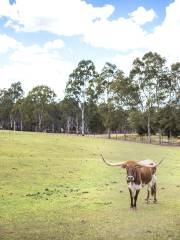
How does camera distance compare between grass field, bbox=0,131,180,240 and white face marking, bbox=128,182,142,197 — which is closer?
grass field, bbox=0,131,180,240

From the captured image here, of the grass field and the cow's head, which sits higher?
the cow's head

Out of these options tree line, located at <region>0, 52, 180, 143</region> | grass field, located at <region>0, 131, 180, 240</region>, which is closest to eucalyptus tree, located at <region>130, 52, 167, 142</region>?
tree line, located at <region>0, 52, 180, 143</region>

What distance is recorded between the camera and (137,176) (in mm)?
19188

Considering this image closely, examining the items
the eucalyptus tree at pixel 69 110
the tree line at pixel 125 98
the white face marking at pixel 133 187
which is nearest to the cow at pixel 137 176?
the white face marking at pixel 133 187

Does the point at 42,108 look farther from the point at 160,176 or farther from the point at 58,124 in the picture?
the point at 160,176

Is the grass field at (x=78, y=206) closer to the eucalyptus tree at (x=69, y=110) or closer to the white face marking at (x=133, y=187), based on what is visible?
the white face marking at (x=133, y=187)

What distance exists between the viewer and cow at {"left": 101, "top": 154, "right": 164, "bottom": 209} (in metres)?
18.8

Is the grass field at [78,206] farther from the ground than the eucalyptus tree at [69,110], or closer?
closer

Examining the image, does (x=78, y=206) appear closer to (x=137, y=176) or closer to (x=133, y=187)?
(x=133, y=187)

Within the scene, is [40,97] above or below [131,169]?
above

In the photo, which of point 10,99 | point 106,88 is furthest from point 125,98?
point 10,99

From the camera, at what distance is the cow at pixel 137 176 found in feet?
61.7

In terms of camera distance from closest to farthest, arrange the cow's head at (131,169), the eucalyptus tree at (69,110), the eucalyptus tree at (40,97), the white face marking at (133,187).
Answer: the cow's head at (131,169) < the white face marking at (133,187) < the eucalyptus tree at (69,110) < the eucalyptus tree at (40,97)

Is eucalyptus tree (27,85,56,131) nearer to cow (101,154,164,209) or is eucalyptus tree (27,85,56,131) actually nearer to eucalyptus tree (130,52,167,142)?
eucalyptus tree (130,52,167,142)
